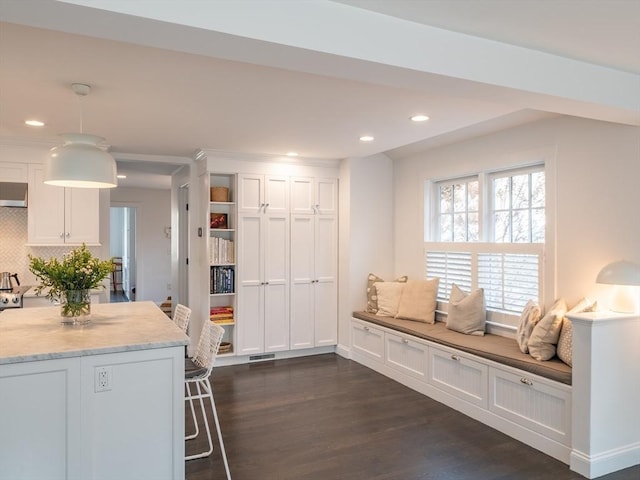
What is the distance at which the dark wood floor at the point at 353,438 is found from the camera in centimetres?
291

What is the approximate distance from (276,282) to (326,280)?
0.66 meters

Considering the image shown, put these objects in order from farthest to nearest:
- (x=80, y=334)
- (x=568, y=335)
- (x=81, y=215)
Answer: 1. (x=81, y=215)
2. (x=568, y=335)
3. (x=80, y=334)

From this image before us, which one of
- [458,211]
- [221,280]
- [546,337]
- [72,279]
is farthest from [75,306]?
[458,211]

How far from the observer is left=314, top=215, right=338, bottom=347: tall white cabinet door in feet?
18.6

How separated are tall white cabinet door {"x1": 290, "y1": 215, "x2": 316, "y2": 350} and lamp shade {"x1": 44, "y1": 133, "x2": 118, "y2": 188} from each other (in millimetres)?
2967

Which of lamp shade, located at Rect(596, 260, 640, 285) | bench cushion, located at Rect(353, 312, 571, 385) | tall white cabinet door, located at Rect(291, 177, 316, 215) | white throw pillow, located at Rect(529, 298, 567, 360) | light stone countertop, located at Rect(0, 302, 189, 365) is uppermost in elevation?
tall white cabinet door, located at Rect(291, 177, 316, 215)

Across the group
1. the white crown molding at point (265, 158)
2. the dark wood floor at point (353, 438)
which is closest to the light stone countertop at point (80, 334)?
the dark wood floor at point (353, 438)

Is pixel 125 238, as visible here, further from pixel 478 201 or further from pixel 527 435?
pixel 527 435

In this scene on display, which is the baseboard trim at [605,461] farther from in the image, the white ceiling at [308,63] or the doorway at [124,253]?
the doorway at [124,253]

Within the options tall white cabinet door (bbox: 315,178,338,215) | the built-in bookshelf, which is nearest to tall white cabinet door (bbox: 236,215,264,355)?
the built-in bookshelf

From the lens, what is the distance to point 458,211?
16.2 feet

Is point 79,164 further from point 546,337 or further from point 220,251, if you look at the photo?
point 546,337

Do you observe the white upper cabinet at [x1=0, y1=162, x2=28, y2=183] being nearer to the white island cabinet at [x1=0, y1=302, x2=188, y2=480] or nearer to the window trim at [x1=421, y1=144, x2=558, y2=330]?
the white island cabinet at [x1=0, y1=302, x2=188, y2=480]

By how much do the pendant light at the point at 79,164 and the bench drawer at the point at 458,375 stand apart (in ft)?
9.79
